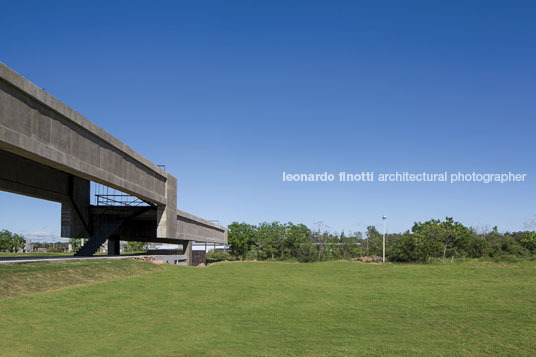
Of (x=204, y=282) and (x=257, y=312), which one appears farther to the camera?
(x=204, y=282)

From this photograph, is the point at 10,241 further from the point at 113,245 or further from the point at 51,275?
the point at 51,275

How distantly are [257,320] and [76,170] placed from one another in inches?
526

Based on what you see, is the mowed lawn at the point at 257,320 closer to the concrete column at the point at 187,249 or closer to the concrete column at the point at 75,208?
the concrete column at the point at 75,208

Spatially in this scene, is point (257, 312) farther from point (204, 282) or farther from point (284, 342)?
point (204, 282)

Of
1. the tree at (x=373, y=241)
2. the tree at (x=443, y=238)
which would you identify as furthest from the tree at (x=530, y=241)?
the tree at (x=373, y=241)

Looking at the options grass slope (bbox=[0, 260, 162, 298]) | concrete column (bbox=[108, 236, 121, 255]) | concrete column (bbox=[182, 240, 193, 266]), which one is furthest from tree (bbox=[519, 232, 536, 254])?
grass slope (bbox=[0, 260, 162, 298])

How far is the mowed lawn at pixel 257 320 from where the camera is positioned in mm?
8891

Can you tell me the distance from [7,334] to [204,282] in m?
10.9

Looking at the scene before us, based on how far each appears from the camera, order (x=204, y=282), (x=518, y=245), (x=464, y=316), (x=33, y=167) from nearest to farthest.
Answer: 1. (x=464, y=316)
2. (x=204, y=282)
3. (x=33, y=167)
4. (x=518, y=245)

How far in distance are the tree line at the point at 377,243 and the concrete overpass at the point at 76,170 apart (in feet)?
58.9

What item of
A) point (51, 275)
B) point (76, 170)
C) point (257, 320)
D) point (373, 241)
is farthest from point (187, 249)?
point (257, 320)

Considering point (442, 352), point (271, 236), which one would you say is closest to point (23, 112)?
point (442, 352)

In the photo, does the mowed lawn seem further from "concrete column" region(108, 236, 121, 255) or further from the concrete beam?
"concrete column" region(108, 236, 121, 255)

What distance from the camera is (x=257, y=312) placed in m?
13.0
